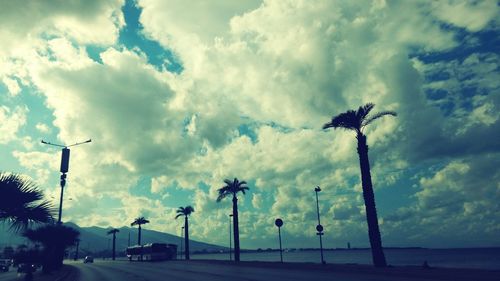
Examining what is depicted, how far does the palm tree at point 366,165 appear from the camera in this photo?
27.7 m

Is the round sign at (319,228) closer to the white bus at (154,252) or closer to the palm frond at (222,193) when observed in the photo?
the palm frond at (222,193)

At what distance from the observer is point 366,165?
2952 cm

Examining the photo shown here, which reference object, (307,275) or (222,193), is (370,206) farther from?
(222,193)

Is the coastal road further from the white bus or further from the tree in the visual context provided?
the white bus

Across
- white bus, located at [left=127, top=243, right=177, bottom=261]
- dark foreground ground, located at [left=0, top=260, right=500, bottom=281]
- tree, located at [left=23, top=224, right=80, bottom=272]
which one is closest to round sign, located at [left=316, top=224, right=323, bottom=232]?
dark foreground ground, located at [left=0, top=260, right=500, bottom=281]

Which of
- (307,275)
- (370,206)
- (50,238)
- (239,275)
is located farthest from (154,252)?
(307,275)

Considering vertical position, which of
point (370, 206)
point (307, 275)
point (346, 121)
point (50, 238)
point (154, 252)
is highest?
point (346, 121)

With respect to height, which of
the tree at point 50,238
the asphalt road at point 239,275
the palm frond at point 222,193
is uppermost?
the palm frond at point 222,193

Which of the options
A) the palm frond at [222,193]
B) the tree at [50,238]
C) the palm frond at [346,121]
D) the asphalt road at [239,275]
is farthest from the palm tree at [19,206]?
the palm frond at [222,193]

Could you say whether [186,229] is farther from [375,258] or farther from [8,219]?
[8,219]

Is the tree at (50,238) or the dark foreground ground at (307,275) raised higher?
the tree at (50,238)

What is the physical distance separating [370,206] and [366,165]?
3148 millimetres

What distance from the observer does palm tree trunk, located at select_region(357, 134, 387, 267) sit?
27.5m

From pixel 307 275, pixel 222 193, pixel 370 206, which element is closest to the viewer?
pixel 307 275
